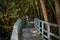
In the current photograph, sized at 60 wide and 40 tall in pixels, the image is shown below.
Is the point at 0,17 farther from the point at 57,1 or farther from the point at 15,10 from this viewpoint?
the point at 57,1

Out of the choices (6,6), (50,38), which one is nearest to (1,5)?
(6,6)

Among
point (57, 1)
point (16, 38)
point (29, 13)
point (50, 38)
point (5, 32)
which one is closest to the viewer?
point (57, 1)

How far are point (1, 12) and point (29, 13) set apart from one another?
8.88m

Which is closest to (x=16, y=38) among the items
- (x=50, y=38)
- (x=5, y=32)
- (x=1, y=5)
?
(x=50, y=38)

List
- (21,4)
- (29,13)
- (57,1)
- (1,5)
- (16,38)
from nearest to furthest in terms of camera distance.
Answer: (57,1), (16,38), (1,5), (21,4), (29,13)

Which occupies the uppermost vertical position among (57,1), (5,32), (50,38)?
(57,1)

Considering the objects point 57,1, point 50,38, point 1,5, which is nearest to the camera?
point 57,1

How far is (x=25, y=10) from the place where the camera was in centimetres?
3375

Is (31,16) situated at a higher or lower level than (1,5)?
lower

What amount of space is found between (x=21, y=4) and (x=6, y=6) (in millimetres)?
4434

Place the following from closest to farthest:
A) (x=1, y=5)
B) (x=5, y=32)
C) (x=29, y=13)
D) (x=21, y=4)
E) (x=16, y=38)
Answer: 1. (x=16, y=38)
2. (x=5, y=32)
3. (x=1, y=5)
4. (x=21, y=4)
5. (x=29, y=13)

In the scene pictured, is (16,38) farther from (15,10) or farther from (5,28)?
(15,10)

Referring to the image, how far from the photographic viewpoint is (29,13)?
116 feet

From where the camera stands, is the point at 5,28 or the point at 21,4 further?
the point at 21,4
